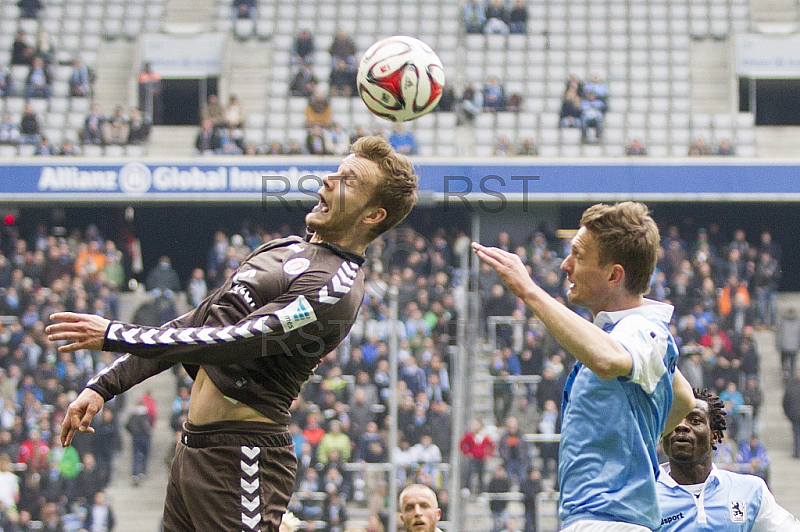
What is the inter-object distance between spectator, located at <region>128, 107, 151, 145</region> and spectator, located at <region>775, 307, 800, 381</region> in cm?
1135

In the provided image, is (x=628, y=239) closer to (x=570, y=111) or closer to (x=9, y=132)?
(x=570, y=111)

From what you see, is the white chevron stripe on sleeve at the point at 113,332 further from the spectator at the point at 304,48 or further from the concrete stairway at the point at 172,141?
the spectator at the point at 304,48

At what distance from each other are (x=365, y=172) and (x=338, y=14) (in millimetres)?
20817

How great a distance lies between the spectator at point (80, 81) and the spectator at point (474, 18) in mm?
7783

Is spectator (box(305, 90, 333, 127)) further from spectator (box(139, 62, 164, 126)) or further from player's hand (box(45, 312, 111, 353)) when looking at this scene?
player's hand (box(45, 312, 111, 353))

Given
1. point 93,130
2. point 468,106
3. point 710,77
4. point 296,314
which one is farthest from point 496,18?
point 296,314

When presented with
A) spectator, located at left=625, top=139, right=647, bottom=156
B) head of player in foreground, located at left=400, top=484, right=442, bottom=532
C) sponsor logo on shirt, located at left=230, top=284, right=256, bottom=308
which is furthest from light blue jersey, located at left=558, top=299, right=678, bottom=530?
spectator, located at left=625, top=139, right=647, bottom=156

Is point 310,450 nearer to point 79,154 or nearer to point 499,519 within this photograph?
point 499,519

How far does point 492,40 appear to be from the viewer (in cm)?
2352

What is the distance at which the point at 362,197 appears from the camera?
13.5 ft

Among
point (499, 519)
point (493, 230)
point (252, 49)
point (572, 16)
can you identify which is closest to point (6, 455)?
point (499, 519)

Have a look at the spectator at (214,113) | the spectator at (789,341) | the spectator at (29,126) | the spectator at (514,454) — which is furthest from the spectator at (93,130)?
the spectator at (789,341)

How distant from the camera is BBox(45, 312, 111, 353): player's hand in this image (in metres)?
3.56

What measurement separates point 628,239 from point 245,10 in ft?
71.0
